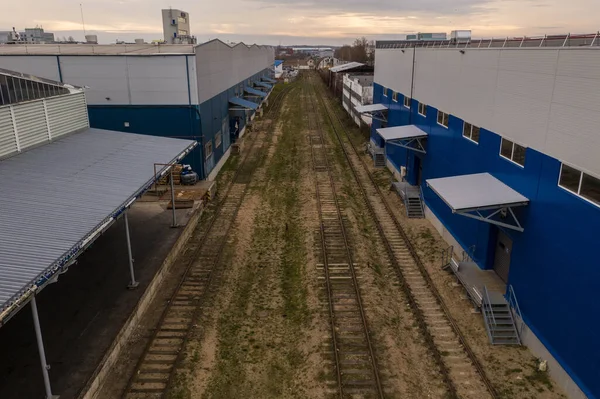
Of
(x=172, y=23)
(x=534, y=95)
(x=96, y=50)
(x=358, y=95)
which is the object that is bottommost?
(x=358, y=95)

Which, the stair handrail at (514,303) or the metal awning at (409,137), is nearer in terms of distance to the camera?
the stair handrail at (514,303)

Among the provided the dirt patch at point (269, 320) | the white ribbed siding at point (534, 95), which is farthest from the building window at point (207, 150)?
the white ribbed siding at point (534, 95)

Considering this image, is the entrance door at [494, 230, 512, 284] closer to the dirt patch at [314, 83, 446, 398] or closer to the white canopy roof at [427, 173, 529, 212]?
the white canopy roof at [427, 173, 529, 212]

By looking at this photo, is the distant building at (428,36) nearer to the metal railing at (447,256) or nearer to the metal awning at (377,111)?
the metal awning at (377,111)

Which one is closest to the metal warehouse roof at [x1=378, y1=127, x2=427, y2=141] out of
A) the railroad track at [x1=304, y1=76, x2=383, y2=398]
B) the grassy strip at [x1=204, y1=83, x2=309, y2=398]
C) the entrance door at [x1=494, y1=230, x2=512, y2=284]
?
the railroad track at [x1=304, y1=76, x2=383, y2=398]

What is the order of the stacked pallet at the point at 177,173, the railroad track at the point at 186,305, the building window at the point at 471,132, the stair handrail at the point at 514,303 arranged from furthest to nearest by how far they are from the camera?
the stacked pallet at the point at 177,173 < the building window at the point at 471,132 < the stair handrail at the point at 514,303 < the railroad track at the point at 186,305

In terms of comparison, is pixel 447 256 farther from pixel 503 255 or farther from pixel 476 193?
pixel 476 193

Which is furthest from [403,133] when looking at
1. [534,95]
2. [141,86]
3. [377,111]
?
[141,86]
